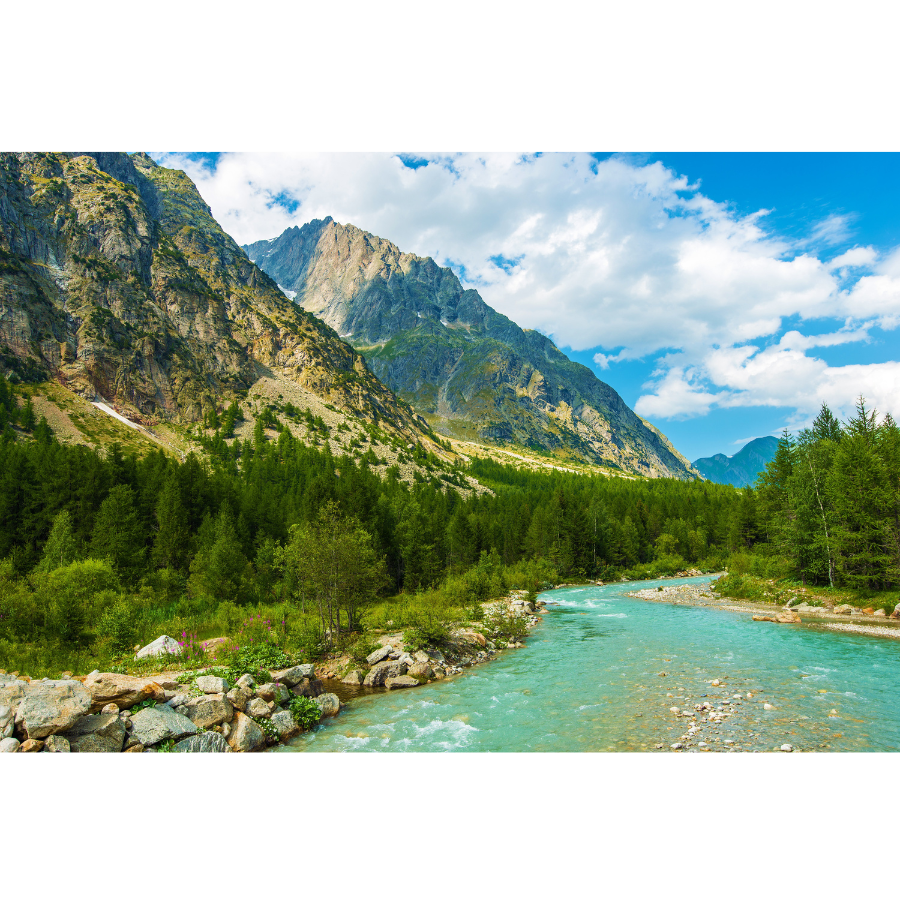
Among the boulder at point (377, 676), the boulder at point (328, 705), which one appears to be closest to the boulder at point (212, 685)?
the boulder at point (328, 705)

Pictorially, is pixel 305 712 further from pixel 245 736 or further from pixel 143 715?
pixel 143 715

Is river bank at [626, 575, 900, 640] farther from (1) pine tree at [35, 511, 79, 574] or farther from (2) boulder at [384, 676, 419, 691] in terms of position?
(1) pine tree at [35, 511, 79, 574]

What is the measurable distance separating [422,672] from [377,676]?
1758 mm

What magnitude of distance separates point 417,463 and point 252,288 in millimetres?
113013

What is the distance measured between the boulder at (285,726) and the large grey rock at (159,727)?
223 centimetres

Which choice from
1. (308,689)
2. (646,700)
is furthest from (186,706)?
(646,700)

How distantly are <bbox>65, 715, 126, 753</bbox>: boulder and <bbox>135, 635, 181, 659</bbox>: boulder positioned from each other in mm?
9739

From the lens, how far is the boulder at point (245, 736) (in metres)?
11.2

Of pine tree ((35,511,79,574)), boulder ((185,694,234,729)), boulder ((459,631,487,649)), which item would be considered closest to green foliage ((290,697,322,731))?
boulder ((185,694,234,729))

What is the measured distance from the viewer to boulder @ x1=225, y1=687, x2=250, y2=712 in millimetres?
12617

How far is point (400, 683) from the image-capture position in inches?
684

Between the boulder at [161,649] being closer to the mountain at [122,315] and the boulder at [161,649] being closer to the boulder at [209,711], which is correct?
the boulder at [209,711]

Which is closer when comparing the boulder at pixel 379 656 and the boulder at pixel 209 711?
the boulder at pixel 209 711

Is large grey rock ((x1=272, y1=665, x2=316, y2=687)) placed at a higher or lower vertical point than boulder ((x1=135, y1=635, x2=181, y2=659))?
higher
